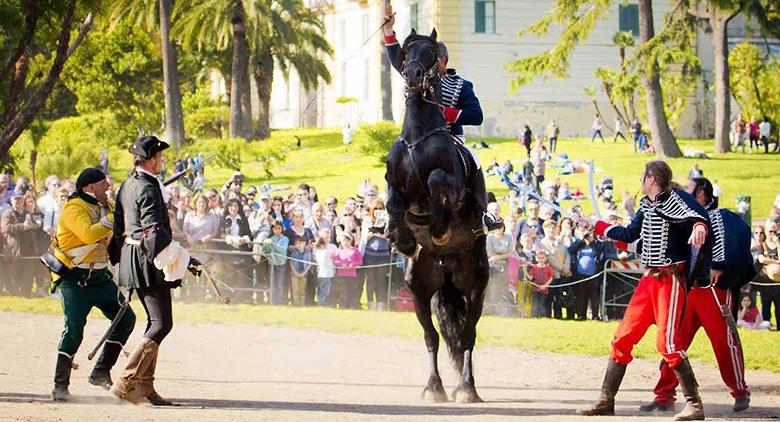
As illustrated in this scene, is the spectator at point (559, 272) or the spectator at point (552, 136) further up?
the spectator at point (552, 136)

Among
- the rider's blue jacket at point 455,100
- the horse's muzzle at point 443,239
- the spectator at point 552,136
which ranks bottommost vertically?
the horse's muzzle at point 443,239

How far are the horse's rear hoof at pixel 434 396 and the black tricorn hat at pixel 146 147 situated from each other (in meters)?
3.20

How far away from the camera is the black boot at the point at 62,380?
1062cm

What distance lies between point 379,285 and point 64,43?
871cm

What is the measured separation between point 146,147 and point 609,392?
14.2ft

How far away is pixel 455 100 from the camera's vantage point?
36.9ft

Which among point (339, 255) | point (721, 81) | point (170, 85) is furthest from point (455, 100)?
point (721, 81)

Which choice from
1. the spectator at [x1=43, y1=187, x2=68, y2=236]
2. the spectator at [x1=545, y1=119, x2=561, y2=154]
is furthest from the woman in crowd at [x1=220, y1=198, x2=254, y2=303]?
the spectator at [x1=545, y1=119, x2=561, y2=154]

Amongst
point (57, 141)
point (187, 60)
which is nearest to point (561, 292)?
point (57, 141)

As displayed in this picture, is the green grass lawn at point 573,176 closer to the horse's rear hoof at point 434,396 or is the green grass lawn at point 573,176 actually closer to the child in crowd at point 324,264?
the child in crowd at point 324,264

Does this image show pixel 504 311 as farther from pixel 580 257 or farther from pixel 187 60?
pixel 187 60

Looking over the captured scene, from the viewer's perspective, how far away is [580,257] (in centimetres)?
1942

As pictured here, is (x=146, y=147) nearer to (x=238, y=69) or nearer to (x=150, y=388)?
(x=150, y=388)

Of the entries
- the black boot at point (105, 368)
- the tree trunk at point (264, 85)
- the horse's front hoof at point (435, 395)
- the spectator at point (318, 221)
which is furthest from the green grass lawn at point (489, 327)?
the tree trunk at point (264, 85)
